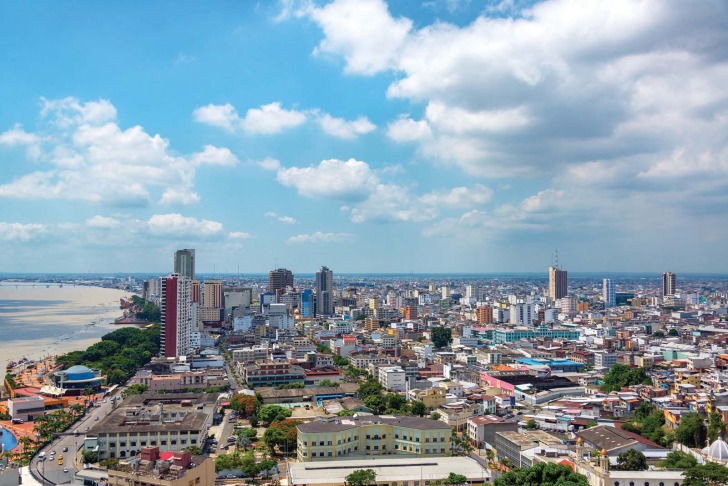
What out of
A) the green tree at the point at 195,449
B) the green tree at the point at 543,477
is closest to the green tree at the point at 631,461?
the green tree at the point at 543,477

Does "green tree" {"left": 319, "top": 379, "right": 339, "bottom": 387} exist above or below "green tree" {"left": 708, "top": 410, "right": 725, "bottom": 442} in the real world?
below

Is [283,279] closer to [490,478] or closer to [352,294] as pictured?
[352,294]

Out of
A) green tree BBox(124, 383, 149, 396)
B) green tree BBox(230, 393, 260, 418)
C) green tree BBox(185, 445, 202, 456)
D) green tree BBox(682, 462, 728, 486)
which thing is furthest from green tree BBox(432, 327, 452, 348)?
green tree BBox(682, 462, 728, 486)

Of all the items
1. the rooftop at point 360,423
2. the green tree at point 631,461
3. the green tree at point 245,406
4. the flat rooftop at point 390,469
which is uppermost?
the rooftop at point 360,423

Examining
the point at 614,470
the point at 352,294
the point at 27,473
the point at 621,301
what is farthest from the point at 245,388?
the point at 621,301

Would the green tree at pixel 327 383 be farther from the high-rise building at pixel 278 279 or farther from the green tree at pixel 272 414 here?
the high-rise building at pixel 278 279

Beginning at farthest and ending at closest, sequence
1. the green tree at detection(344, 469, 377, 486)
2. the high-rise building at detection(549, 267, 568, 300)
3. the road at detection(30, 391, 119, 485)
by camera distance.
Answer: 1. the high-rise building at detection(549, 267, 568, 300)
2. the road at detection(30, 391, 119, 485)
3. the green tree at detection(344, 469, 377, 486)

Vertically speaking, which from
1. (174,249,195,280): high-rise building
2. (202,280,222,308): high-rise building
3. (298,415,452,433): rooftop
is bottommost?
(298,415,452,433): rooftop

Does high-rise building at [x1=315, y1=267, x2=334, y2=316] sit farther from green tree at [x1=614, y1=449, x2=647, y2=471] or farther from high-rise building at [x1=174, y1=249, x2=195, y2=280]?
green tree at [x1=614, y1=449, x2=647, y2=471]
